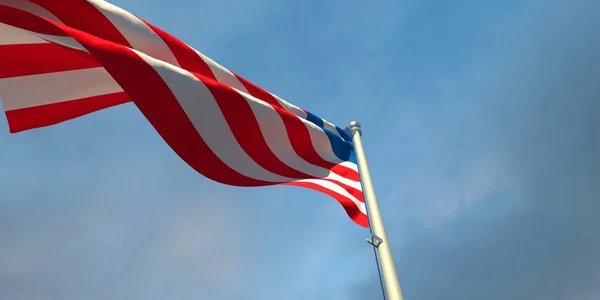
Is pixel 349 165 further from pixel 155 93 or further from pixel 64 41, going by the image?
pixel 64 41

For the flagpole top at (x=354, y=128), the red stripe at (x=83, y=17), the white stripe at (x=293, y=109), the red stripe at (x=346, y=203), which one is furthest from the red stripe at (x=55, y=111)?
the flagpole top at (x=354, y=128)

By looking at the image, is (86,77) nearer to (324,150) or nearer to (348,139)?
(324,150)

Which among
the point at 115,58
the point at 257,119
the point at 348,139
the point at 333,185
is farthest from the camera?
the point at 348,139

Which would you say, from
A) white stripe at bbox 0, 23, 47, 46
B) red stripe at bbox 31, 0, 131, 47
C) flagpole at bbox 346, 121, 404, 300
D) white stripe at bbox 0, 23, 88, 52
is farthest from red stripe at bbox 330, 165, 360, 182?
white stripe at bbox 0, 23, 47, 46

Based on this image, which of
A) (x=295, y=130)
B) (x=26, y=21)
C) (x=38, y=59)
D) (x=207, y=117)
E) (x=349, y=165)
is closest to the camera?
(x=26, y=21)

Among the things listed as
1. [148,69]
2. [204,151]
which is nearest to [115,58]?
[148,69]

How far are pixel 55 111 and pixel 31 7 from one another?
1551 millimetres

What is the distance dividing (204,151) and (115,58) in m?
2.03

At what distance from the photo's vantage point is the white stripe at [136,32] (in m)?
6.80

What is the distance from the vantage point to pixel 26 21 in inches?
218

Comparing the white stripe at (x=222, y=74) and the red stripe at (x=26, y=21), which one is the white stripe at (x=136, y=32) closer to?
the white stripe at (x=222, y=74)

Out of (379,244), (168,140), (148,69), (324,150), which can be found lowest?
(379,244)

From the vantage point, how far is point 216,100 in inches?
289

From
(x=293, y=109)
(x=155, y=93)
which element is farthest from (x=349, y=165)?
Answer: (x=155, y=93)
